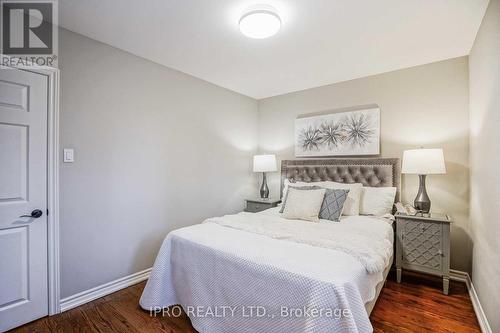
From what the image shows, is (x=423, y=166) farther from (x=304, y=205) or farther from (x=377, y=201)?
(x=304, y=205)

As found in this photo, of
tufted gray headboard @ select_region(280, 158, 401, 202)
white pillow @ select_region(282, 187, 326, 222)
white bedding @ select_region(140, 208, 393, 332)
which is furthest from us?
tufted gray headboard @ select_region(280, 158, 401, 202)

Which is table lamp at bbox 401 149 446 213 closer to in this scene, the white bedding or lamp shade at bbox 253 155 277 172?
the white bedding

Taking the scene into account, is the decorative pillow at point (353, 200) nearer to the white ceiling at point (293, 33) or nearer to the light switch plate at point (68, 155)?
the white ceiling at point (293, 33)

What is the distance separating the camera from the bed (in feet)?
4.13

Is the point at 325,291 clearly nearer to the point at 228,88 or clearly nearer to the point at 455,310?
the point at 455,310

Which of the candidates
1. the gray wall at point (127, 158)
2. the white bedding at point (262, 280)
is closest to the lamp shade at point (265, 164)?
the gray wall at point (127, 158)

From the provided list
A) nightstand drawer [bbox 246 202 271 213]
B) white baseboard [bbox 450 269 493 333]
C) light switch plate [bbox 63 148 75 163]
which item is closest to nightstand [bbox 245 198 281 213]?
nightstand drawer [bbox 246 202 271 213]

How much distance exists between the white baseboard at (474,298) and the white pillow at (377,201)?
0.92 metres

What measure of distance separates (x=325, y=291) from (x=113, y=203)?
2147 mm

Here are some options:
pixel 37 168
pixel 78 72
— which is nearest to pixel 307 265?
pixel 37 168

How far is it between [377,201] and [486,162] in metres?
1.08

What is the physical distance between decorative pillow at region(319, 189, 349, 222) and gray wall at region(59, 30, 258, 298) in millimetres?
1592

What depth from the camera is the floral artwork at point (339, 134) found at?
3133 millimetres

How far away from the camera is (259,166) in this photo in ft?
12.0
